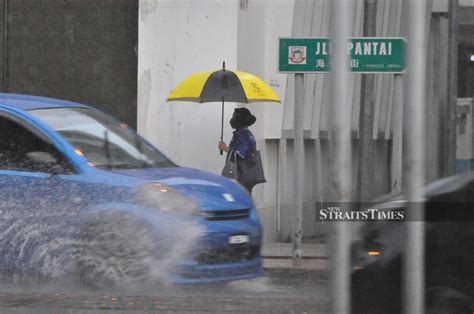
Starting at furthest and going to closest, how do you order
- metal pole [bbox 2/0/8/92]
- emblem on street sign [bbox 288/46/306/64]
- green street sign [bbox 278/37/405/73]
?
metal pole [bbox 2/0/8/92], emblem on street sign [bbox 288/46/306/64], green street sign [bbox 278/37/405/73]

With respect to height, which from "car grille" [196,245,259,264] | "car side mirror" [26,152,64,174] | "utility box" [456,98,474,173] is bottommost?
"car grille" [196,245,259,264]

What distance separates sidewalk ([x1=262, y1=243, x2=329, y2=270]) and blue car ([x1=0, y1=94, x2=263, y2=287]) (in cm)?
277

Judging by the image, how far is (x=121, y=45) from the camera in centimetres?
1310

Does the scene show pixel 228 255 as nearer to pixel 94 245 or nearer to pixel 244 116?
pixel 94 245

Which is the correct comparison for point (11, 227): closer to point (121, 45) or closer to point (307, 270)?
point (307, 270)

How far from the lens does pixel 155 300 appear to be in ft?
22.7

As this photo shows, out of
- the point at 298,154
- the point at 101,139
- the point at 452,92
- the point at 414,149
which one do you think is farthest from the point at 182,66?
the point at 414,149

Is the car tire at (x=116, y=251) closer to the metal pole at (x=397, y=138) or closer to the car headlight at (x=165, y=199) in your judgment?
the car headlight at (x=165, y=199)

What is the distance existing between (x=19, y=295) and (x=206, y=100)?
464cm

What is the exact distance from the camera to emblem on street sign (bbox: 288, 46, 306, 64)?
402 inches

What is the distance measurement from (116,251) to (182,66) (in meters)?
6.17

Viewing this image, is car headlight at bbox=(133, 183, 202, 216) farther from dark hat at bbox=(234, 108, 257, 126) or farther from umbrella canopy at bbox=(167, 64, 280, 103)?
dark hat at bbox=(234, 108, 257, 126)

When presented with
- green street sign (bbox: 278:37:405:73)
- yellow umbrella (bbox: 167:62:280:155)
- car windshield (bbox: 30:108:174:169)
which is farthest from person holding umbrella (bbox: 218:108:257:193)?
car windshield (bbox: 30:108:174:169)

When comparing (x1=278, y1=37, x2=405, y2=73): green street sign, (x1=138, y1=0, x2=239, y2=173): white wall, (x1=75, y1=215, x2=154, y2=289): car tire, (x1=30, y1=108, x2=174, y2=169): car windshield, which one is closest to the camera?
(x1=75, y1=215, x2=154, y2=289): car tire
